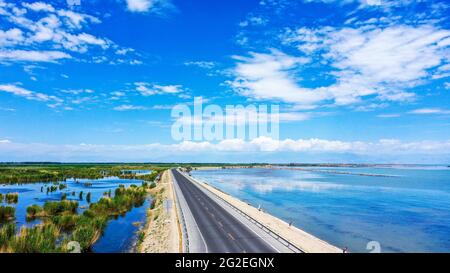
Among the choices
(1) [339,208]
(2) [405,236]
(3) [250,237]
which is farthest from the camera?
(1) [339,208]

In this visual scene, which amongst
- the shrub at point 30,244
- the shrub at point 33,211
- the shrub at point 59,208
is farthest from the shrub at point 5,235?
the shrub at point 59,208

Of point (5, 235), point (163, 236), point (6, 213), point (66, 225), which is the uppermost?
point (5, 235)

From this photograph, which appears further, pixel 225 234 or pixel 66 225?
pixel 66 225

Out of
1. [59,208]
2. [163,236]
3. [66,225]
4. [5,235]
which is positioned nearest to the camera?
[5,235]

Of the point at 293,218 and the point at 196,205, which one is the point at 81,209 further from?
the point at 293,218

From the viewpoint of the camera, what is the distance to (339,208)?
59906 millimetres

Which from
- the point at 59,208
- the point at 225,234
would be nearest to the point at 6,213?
the point at 59,208

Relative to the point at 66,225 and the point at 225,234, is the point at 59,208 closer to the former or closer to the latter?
the point at 66,225

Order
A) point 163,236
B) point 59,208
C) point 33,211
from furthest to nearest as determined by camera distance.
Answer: point 59,208 → point 33,211 → point 163,236

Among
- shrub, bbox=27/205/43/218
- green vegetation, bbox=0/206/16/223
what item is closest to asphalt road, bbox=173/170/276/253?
shrub, bbox=27/205/43/218

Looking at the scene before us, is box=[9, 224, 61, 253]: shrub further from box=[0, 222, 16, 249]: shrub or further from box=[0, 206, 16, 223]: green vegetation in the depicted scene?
box=[0, 206, 16, 223]: green vegetation

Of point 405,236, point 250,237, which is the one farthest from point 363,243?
point 250,237

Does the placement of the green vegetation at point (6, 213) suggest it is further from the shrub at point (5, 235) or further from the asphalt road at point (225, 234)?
the asphalt road at point (225, 234)
